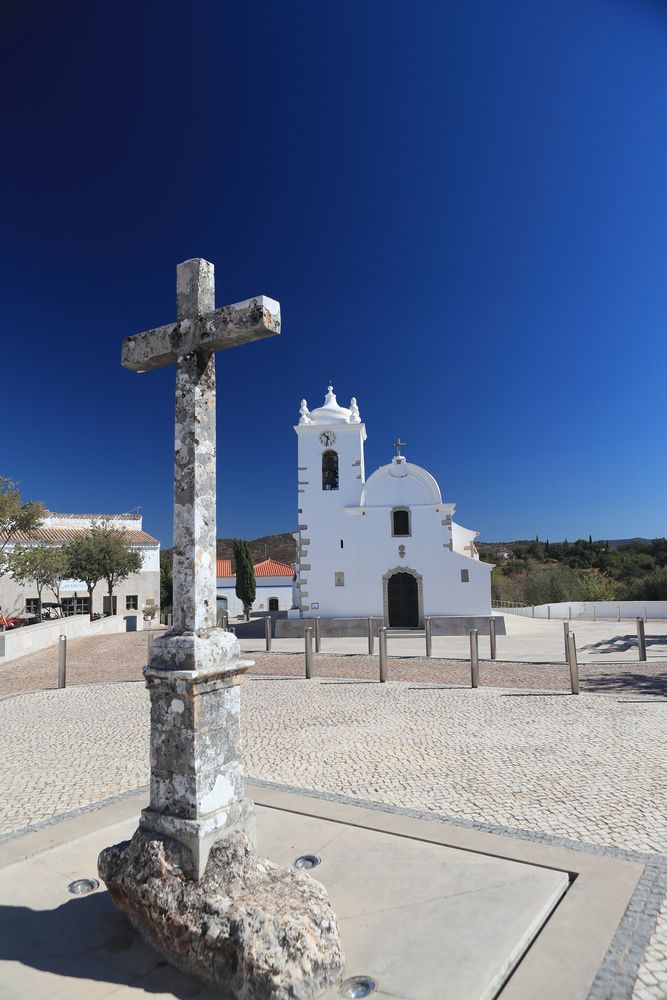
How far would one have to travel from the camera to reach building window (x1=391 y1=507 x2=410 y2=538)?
937 inches

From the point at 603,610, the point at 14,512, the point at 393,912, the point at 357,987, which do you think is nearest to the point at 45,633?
the point at 14,512

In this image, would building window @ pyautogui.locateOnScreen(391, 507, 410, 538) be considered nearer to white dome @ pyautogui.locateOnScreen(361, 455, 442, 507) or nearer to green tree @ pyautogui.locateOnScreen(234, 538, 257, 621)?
white dome @ pyautogui.locateOnScreen(361, 455, 442, 507)

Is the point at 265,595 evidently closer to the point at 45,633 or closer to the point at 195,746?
the point at 45,633

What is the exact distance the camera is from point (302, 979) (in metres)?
2.50

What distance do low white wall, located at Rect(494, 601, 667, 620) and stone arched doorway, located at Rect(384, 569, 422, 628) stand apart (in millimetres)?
11093

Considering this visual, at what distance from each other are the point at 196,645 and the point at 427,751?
169 inches

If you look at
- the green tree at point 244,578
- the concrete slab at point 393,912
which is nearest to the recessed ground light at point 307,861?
the concrete slab at point 393,912

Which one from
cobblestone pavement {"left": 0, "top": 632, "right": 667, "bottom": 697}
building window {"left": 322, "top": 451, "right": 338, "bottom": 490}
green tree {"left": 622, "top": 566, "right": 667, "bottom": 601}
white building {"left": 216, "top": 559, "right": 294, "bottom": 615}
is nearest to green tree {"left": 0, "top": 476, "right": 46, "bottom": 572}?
cobblestone pavement {"left": 0, "top": 632, "right": 667, "bottom": 697}

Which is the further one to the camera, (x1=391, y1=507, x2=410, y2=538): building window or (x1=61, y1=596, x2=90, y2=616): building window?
(x1=61, y1=596, x2=90, y2=616): building window

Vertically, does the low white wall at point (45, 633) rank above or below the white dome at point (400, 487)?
below

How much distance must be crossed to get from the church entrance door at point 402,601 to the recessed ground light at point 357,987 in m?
21.0

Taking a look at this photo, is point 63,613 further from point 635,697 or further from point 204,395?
point 204,395

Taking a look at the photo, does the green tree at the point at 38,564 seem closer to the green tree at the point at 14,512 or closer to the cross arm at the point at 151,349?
the green tree at the point at 14,512

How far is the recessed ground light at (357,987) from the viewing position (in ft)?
8.34
